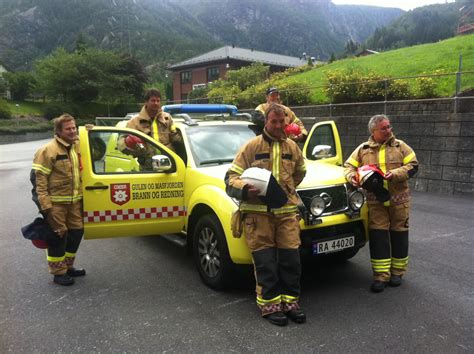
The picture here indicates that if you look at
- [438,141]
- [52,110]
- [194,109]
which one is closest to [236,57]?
[52,110]

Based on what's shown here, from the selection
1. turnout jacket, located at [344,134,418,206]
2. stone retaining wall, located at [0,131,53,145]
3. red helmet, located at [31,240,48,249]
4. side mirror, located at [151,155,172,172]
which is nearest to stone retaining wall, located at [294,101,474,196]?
turnout jacket, located at [344,134,418,206]

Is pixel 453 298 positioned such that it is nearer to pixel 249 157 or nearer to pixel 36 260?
pixel 249 157

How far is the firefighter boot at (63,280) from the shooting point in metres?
4.72

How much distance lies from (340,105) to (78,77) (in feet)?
172

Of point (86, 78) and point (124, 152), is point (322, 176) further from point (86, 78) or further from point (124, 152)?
point (86, 78)

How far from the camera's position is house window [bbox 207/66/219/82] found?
188 feet

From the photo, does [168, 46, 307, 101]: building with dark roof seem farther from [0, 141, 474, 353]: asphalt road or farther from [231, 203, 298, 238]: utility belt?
[231, 203, 298, 238]: utility belt

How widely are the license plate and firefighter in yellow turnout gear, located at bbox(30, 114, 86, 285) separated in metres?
2.53

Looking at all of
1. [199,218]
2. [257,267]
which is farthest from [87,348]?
[199,218]

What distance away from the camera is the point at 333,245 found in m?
4.20

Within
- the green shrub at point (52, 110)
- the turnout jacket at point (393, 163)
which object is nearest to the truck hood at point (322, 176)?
the turnout jacket at point (393, 163)

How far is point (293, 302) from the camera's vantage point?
3781 millimetres

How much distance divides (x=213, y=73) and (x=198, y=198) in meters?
55.1

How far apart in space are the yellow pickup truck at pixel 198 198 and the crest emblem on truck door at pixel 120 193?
11mm
